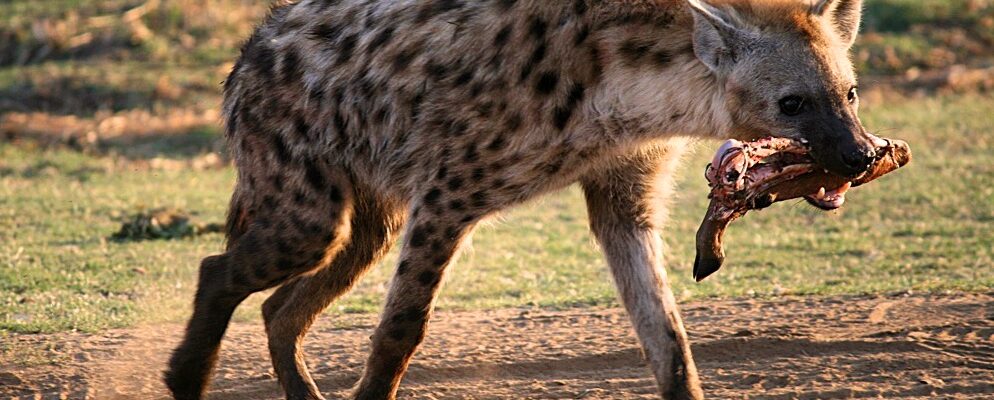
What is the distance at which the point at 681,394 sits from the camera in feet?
12.2

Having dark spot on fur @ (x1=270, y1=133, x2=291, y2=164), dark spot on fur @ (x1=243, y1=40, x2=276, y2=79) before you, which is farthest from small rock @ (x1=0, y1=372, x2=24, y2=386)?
dark spot on fur @ (x1=243, y1=40, x2=276, y2=79)

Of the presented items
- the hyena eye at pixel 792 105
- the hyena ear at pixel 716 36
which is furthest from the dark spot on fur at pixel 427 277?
the hyena eye at pixel 792 105

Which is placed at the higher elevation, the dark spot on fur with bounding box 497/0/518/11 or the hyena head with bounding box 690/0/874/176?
the dark spot on fur with bounding box 497/0/518/11

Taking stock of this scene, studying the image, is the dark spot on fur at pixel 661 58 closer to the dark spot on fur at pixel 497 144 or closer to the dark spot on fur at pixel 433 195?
→ the dark spot on fur at pixel 497 144

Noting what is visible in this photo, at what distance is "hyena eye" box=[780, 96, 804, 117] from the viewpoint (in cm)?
345

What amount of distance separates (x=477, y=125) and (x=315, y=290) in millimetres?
873

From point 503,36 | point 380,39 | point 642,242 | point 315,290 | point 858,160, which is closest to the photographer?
point 858,160

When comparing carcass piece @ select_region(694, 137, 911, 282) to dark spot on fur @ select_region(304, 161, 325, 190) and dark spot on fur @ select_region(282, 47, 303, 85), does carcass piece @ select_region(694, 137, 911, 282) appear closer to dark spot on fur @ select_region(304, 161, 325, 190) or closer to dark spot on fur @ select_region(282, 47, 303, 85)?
dark spot on fur @ select_region(304, 161, 325, 190)

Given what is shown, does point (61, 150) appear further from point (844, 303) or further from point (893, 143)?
point (893, 143)

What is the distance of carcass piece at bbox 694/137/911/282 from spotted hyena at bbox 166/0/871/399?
77 millimetres

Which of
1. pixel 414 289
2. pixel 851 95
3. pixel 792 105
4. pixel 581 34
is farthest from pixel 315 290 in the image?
pixel 851 95

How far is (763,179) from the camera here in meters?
3.54

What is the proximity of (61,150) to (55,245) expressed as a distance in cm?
229

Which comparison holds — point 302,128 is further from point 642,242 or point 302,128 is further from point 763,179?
point 763,179
